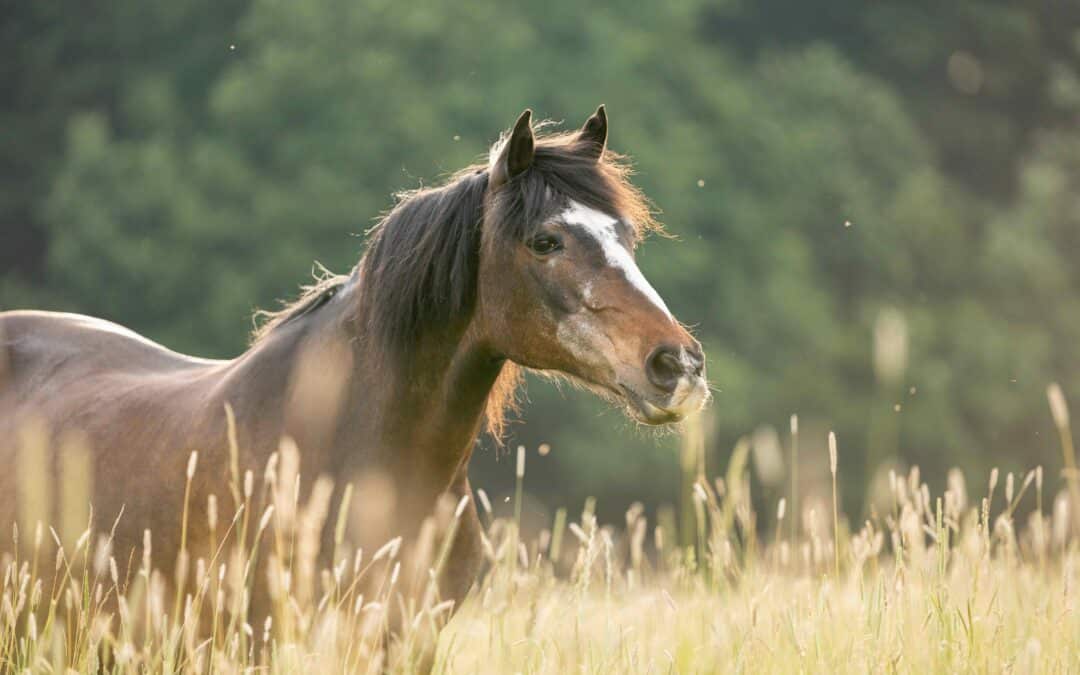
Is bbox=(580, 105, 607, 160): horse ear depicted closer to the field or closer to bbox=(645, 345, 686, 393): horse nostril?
bbox=(645, 345, 686, 393): horse nostril

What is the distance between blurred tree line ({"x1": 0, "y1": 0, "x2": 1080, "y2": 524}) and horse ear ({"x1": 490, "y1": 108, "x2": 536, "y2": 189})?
13.4 meters

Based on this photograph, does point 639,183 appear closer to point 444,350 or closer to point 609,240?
point 444,350

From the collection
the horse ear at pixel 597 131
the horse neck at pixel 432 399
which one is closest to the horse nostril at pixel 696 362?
the horse neck at pixel 432 399

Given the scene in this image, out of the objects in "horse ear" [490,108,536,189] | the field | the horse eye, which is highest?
"horse ear" [490,108,536,189]

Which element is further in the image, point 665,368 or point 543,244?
point 543,244

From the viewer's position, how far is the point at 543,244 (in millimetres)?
4172

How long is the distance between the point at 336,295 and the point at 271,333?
0.28 metres

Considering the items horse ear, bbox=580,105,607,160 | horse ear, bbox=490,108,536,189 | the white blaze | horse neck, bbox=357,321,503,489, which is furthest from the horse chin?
horse ear, bbox=580,105,607,160

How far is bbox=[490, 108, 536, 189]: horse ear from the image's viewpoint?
168 inches

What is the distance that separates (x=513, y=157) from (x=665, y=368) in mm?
944

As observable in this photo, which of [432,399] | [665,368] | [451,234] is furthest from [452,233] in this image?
[665,368]

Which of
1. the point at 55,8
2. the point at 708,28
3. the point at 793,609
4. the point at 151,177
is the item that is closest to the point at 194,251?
the point at 151,177

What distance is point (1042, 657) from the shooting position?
3.99m

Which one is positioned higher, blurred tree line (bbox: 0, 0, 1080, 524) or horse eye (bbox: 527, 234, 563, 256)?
blurred tree line (bbox: 0, 0, 1080, 524)
